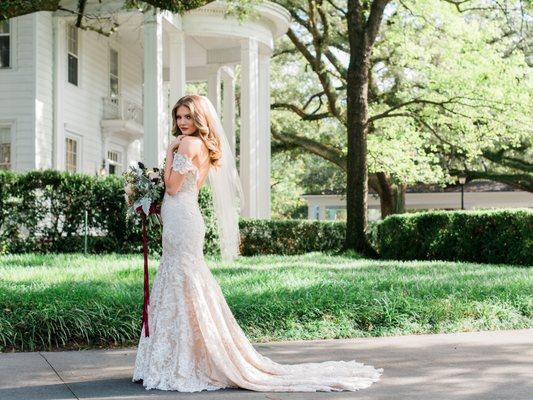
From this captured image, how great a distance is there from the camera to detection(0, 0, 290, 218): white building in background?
1972 cm

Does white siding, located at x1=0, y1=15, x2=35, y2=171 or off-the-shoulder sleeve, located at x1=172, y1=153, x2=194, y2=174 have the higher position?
white siding, located at x1=0, y1=15, x2=35, y2=171

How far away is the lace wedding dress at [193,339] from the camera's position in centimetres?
580

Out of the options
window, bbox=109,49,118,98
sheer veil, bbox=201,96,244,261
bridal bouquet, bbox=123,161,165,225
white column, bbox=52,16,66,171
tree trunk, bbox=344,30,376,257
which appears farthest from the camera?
window, bbox=109,49,118,98

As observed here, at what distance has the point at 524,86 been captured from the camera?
77.0ft

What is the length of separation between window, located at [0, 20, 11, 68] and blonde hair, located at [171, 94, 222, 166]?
601 inches

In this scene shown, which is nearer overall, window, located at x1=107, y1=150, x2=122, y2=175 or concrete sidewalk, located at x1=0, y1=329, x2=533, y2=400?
concrete sidewalk, located at x1=0, y1=329, x2=533, y2=400

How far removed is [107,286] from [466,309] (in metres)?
4.38

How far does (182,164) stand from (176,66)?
16.3 meters

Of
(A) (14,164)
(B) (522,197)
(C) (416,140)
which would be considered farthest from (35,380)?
(B) (522,197)

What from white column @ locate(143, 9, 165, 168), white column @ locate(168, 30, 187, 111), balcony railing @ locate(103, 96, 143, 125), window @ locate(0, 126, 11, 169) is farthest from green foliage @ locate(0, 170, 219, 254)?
balcony railing @ locate(103, 96, 143, 125)

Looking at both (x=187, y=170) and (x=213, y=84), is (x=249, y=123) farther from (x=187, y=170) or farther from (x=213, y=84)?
(x=187, y=170)

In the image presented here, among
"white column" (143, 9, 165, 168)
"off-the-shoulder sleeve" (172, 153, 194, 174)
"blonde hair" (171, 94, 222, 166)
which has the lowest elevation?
"off-the-shoulder sleeve" (172, 153, 194, 174)

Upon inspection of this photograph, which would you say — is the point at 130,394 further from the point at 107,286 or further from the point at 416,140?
the point at 416,140

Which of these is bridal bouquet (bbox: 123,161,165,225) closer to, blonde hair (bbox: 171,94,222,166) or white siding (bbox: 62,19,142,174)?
blonde hair (bbox: 171,94,222,166)
